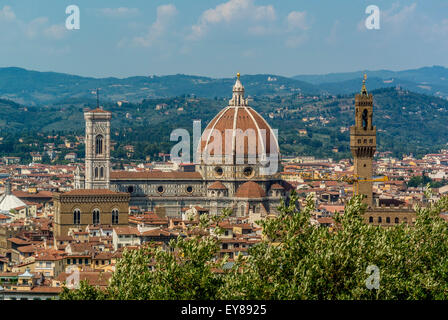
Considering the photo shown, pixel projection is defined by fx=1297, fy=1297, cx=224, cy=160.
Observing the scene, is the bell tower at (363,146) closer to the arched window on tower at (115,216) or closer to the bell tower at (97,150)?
the arched window on tower at (115,216)

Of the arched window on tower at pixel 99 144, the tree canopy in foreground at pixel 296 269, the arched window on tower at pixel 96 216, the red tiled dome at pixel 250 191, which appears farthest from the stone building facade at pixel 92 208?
the tree canopy in foreground at pixel 296 269

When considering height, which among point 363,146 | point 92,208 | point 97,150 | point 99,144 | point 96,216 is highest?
point 363,146

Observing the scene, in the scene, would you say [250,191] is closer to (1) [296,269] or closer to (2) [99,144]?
(2) [99,144]

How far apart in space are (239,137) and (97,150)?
8729 mm

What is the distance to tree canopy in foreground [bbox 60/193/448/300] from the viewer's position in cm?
2714

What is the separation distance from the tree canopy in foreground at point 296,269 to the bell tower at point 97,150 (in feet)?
147

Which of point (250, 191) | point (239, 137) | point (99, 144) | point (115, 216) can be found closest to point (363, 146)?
point (115, 216)

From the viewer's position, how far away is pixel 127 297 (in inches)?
1092

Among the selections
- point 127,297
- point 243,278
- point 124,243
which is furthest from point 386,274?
point 124,243

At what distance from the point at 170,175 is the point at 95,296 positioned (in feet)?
155

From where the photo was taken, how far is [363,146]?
60906 millimetres

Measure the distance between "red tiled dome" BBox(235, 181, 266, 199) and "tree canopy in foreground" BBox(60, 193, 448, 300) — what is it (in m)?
43.4

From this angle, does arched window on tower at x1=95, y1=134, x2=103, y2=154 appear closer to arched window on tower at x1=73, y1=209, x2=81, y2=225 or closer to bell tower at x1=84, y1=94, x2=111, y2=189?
bell tower at x1=84, y1=94, x2=111, y2=189

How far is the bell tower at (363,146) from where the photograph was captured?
60531 mm
